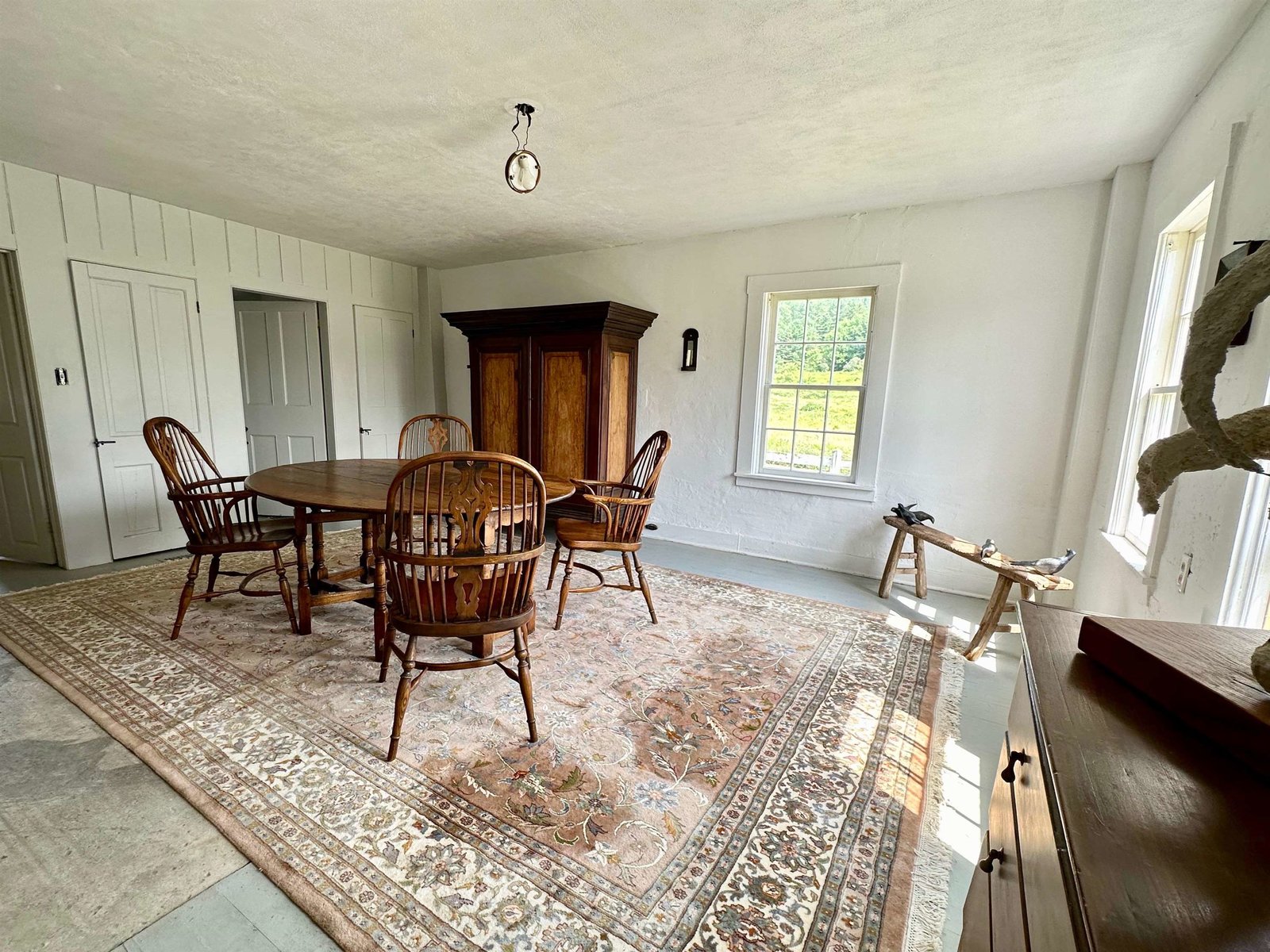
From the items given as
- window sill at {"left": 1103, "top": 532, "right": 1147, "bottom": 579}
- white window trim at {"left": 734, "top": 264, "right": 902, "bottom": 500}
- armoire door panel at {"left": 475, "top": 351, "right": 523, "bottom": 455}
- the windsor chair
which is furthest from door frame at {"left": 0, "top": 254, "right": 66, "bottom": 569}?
window sill at {"left": 1103, "top": 532, "right": 1147, "bottom": 579}

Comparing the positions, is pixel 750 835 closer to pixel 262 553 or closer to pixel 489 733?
pixel 489 733

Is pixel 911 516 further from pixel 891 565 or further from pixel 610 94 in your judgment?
pixel 610 94

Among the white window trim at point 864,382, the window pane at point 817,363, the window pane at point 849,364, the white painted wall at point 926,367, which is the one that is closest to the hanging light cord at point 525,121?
the white painted wall at point 926,367

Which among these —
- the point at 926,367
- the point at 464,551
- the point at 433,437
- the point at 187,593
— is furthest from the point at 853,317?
the point at 187,593

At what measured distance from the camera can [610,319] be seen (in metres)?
3.92

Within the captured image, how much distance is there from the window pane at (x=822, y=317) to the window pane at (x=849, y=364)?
5.3 inches

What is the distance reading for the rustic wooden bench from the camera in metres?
2.49

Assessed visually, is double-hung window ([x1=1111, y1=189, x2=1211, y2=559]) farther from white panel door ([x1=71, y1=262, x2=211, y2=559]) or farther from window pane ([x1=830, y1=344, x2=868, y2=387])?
white panel door ([x1=71, y1=262, x2=211, y2=559])

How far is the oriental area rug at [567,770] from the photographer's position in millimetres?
1274

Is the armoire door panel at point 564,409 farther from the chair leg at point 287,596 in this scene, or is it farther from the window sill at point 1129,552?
the window sill at point 1129,552

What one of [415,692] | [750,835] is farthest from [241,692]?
[750,835]

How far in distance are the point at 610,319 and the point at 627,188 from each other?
3.11ft

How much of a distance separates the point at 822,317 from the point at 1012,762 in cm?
342

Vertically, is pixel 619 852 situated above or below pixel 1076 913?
below
